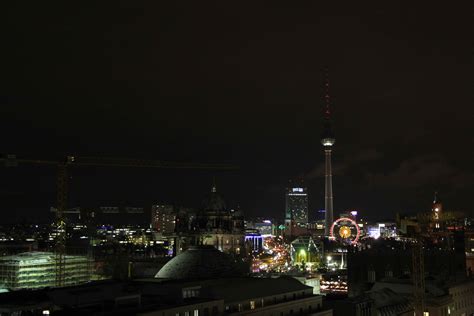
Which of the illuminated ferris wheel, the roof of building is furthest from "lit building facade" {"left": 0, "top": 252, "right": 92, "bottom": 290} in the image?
the illuminated ferris wheel

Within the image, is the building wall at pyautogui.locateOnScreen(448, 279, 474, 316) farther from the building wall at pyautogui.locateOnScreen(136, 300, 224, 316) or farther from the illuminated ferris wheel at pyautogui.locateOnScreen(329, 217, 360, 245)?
the illuminated ferris wheel at pyautogui.locateOnScreen(329, 217, 360, 245)

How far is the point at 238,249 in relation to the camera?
557 feet

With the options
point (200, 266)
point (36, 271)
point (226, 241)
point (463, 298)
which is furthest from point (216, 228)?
point (200, 266)

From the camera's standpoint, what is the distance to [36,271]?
119000 millimetres

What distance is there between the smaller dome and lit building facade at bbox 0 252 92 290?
43.7 meters

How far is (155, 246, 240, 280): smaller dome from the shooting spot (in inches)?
2977

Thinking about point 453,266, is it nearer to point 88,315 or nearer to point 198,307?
point 198,307

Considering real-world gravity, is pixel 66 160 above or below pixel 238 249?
above

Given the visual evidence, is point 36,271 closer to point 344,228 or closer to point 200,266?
point 200,266

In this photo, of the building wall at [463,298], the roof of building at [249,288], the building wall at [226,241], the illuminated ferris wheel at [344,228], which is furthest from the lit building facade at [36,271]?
the illuminated ferris wheel at [344,228]

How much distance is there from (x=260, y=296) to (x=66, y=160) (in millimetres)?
75965

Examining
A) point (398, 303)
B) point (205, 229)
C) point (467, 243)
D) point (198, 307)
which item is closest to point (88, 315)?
point (198, 307)

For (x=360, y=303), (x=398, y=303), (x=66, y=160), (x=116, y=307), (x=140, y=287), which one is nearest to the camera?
(x=116, y=307)

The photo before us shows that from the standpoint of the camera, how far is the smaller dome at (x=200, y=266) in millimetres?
75625
